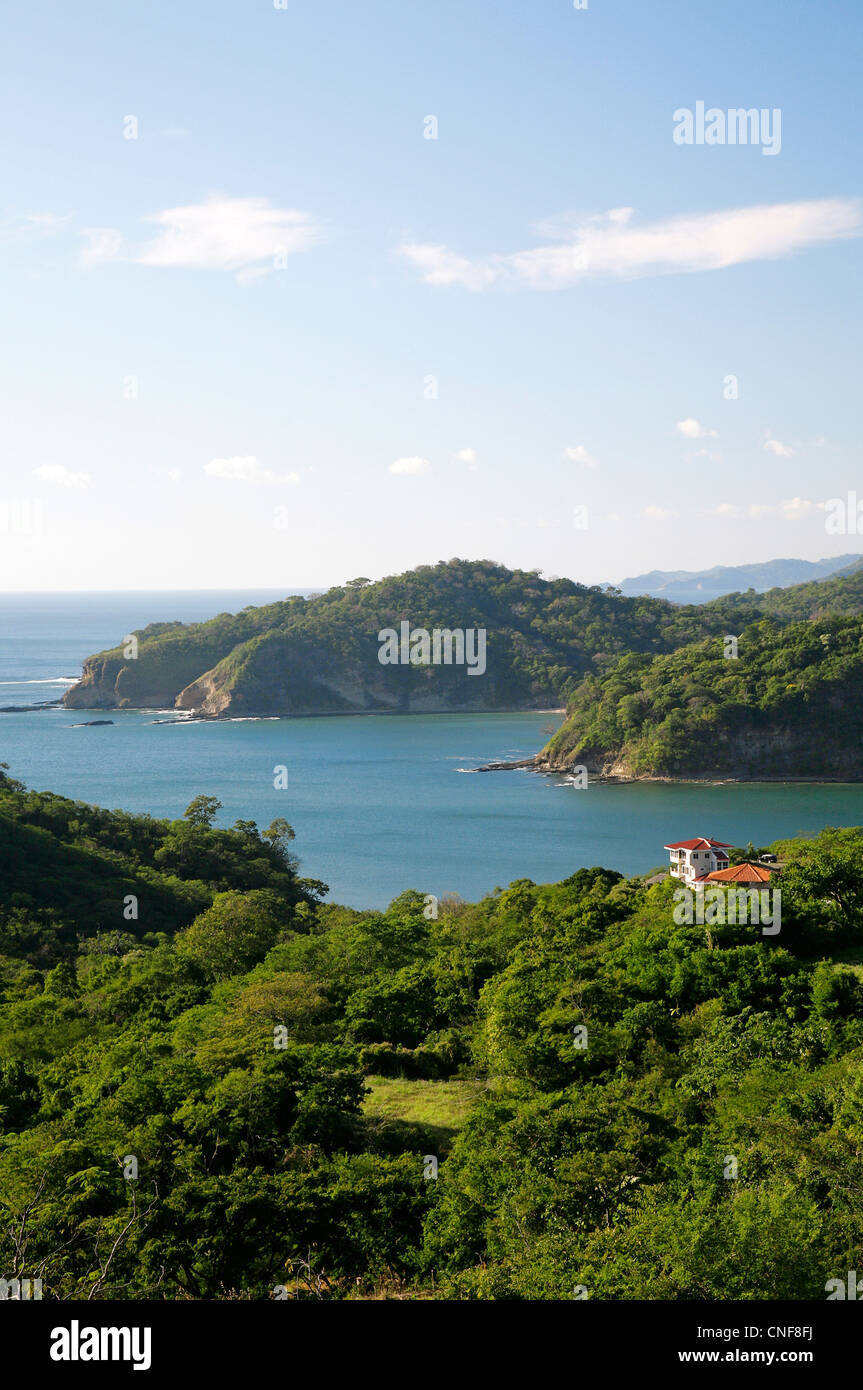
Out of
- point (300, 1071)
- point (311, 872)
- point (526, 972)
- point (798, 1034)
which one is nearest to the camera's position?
point (300, 1071)

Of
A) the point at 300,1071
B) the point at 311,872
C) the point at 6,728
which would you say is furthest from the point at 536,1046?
the point at 6,728

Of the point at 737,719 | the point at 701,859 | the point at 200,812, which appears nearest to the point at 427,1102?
the point at 701,859

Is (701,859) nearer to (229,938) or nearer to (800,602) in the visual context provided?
(229,938)

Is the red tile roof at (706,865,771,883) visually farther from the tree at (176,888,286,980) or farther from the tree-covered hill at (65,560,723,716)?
the tree-covered hill at (65,560,723,716)
